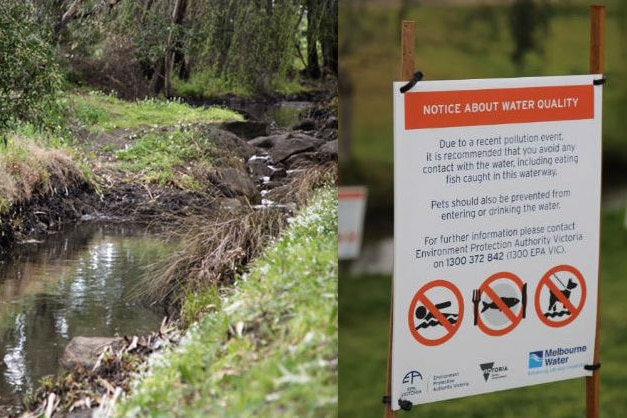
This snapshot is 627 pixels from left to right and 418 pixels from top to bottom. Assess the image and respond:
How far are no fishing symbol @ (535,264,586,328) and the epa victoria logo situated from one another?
0.52 m

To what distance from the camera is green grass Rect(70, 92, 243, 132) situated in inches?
150

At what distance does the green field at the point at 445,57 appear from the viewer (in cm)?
499

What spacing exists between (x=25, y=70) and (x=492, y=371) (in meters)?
1.87

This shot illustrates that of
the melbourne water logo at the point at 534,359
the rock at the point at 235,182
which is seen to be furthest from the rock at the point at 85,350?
the melbourne water logo at the point at 534,359

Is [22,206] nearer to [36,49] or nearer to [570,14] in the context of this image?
[36,49]

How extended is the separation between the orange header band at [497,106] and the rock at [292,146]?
12.0 inches

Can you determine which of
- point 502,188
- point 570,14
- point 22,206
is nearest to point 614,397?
point 570,14

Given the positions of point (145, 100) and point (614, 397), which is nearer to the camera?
point (145, 100)

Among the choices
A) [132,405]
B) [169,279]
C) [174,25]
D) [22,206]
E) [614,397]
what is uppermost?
[174,25]

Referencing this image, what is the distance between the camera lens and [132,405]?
145 inches

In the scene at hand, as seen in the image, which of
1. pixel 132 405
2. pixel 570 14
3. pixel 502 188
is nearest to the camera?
pixel 132 405

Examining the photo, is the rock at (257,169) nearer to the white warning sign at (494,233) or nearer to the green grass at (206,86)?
the green grass at (206,86)

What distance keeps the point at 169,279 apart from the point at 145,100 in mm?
584

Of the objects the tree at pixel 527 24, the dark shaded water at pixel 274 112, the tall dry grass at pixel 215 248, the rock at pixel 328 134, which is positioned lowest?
the tall dry grass at pixel 215 248
